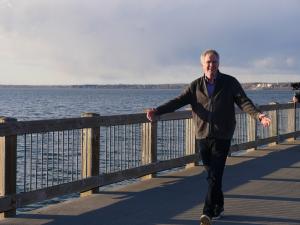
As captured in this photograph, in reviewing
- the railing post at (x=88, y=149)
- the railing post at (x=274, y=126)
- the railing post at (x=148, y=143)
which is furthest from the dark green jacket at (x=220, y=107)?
the railing post at (x=274, y=126)

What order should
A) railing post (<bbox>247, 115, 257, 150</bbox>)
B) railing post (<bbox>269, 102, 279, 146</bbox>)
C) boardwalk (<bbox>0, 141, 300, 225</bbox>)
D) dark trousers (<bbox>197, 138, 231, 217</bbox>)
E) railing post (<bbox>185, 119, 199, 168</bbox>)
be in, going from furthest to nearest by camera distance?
railing post (<bbox>269, 102, 279, 146</bbox>) < railing post (<bbox>247, 115, 257, 150</bbox>) < railing post (<bbox>185, 119, 199, 168</bbox>) < boardwalk (<bbox>0, 141, 300, 225</bbox>) < dark trousers (<bbox>197, 138, 231, 217</bbox>)

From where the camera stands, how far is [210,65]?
6922mm

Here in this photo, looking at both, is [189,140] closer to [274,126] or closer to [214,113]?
[274,126]

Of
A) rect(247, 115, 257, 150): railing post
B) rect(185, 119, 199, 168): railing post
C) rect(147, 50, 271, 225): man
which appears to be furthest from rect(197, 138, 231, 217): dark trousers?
rect(247, 115, 257, 150): railing post

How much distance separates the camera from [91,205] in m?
8.24

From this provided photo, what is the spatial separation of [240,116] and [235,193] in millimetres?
6652

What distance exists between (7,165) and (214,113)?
2473 millimetres

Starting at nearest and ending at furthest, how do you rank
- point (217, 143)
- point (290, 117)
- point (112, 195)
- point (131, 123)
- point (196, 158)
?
point (217, 143) → point (112, 195) → point (131, 123) → point (196, 158) → point (290, 117)

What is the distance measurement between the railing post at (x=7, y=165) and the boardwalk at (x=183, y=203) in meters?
0.33

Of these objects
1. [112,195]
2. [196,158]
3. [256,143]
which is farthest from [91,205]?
[256,143]

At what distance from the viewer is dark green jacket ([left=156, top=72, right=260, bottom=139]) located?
698 cm

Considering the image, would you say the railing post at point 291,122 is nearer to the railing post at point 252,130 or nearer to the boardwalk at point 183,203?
the railing post at point 252,130

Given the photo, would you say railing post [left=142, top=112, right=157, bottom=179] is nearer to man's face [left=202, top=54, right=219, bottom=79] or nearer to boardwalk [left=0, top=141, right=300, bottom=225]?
boardwalk [left=0, top=141, right=300, bottom=225]

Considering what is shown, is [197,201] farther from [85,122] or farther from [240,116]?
[240,116]
